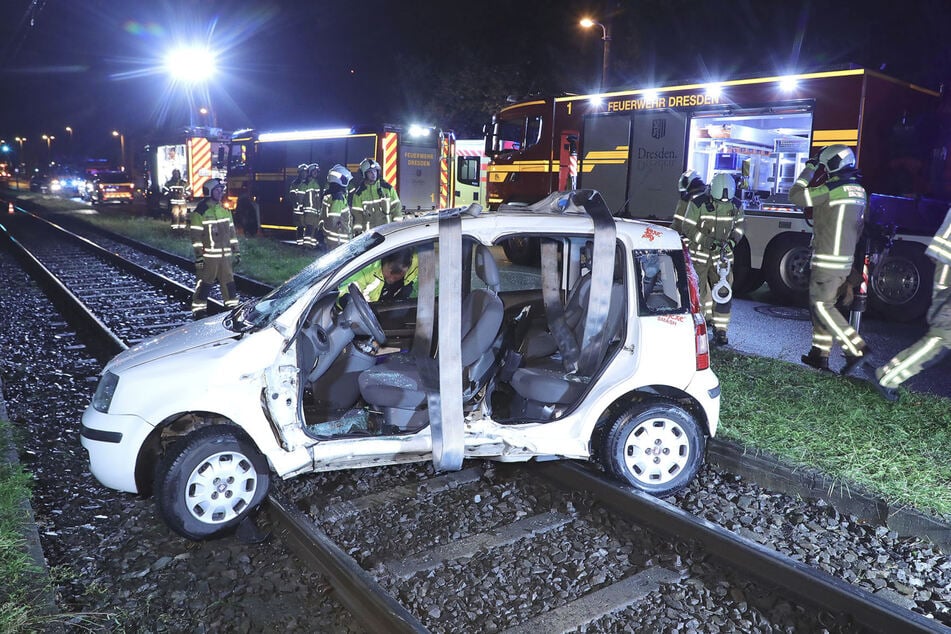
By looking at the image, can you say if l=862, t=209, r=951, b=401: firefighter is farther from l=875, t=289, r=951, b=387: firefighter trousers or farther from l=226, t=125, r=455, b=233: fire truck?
l=226, t=125, r=455, b=233: fire truck

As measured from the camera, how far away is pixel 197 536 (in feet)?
13.8

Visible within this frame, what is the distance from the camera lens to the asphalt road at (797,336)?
7.78 m

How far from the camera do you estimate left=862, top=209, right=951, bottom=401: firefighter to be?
547cm

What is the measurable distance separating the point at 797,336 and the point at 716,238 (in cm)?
165

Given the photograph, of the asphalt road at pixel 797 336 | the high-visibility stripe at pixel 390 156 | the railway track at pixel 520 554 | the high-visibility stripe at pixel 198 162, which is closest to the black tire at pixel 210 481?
the railway track at pixel 520 554

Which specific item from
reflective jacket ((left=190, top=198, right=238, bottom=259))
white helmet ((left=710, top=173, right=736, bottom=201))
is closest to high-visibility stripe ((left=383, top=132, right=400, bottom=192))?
reflective jacket ((left=190, top=198, right=238, bottom=259))

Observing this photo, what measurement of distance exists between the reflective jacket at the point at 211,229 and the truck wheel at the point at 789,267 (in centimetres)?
729

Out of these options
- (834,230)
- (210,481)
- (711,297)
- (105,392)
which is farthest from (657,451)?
(711,297)

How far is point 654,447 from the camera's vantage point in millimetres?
4750

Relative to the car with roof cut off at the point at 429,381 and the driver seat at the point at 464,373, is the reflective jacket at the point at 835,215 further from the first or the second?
the driver seat at the point at 464,373

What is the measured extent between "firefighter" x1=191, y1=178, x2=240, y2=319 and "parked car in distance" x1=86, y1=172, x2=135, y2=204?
3137 centimetres

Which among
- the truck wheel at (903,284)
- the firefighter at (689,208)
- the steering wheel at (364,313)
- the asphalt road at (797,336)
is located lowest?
the asphalt road at (797,336)

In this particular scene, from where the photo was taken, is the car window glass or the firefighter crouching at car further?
the firefighter crouching at car

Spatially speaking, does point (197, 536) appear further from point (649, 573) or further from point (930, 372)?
point (930, 372)
